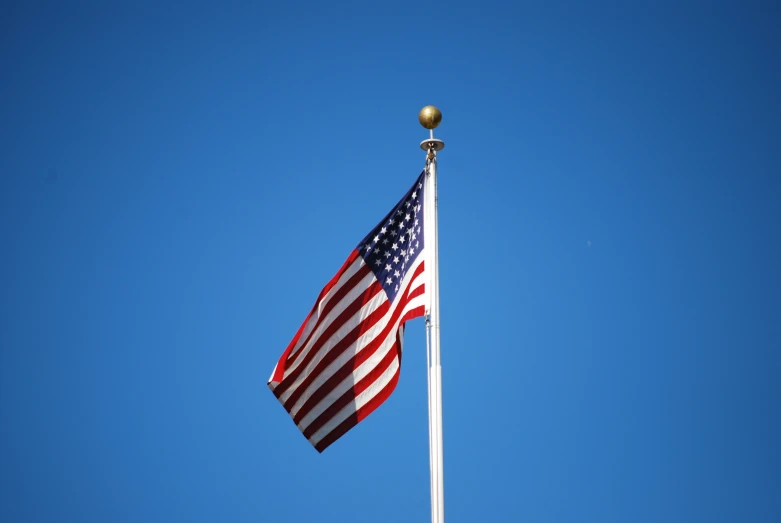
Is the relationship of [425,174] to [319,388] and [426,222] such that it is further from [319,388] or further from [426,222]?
[319,388]

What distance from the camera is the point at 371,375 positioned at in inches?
533

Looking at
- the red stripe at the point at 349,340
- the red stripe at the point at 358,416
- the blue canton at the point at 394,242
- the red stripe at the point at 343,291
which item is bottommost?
the red stripe at the point at 358,416

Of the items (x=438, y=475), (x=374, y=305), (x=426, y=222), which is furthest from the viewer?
(x=374, y=305)

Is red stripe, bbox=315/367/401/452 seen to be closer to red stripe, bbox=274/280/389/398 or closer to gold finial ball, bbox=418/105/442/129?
red stripe, bbox=274/280/389/398

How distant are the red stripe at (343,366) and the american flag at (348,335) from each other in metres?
0.02

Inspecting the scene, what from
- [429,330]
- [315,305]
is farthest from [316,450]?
[429,330]

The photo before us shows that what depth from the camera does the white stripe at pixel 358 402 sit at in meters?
13.3

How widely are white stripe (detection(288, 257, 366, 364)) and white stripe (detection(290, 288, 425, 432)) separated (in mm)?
811

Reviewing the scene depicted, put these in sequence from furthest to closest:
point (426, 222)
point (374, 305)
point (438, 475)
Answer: point (374, 305)
point (426, 222)
point (438, 475)

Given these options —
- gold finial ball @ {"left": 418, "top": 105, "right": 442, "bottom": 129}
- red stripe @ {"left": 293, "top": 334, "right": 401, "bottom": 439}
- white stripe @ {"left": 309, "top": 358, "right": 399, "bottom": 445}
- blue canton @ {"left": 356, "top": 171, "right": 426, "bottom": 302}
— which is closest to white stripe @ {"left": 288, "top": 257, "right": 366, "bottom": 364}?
blue canton @ {"left": 356, "top": 171, "right": 426, "bottom": 302}

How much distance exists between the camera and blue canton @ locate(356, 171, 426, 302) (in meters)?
13.7

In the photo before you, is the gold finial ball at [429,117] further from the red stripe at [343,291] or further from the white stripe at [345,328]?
the white stripe at [345,328]

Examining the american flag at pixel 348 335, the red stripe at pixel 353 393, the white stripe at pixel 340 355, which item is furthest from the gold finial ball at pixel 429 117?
the red stripe at pixel 353 393

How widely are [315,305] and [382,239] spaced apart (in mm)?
1719
